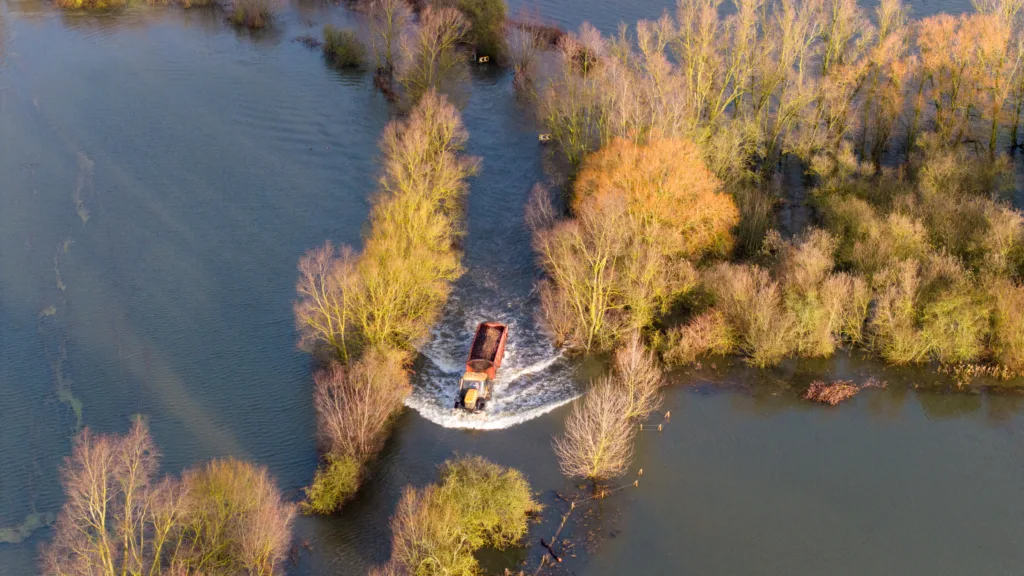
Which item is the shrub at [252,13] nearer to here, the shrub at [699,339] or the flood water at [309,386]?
the flood water at [309,386]

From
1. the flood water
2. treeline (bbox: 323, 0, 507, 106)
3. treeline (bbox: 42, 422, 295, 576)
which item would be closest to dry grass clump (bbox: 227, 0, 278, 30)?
treeline (bbox: 323, 0, 507, 106)

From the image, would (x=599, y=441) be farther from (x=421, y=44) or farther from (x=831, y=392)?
(x=421, y=44)

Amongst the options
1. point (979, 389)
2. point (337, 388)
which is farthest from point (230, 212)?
point (979, 389)

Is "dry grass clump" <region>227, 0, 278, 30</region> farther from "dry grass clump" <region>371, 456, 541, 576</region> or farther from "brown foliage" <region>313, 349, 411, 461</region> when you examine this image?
"dry grass clump" <region>371, 456, 541, 576</region>

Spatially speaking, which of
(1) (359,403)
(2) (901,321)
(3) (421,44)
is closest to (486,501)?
(1) (359,403)

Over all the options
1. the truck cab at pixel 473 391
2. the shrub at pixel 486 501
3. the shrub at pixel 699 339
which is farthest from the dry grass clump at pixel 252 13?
the shrub at pixel 486 501

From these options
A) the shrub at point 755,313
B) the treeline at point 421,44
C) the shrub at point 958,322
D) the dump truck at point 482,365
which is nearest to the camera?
the dump truck at point 482,365

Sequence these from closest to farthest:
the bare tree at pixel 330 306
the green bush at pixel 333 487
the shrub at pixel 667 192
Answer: the green bush at pixel 333 487, the bare tree at pixel 330 306, the shrub at pixel 667 192

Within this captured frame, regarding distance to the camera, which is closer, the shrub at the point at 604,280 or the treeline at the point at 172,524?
the treeline at the point at 172,524
